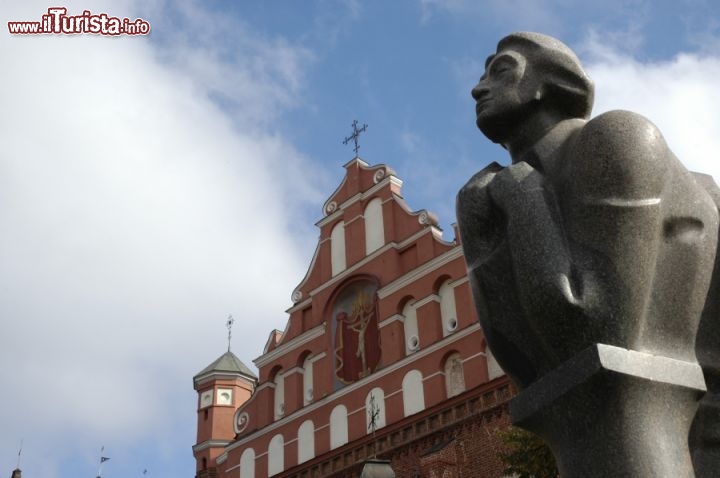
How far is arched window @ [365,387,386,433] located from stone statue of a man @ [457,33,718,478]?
1654 cm

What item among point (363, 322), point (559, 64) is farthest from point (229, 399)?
point (559, 64)

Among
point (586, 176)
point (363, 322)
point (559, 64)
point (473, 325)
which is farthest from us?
point (363, 322)

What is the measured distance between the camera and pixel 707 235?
3307 mm

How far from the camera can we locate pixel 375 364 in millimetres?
21000

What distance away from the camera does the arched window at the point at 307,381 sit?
22.4 m

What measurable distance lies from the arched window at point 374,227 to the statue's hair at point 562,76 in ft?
60.9

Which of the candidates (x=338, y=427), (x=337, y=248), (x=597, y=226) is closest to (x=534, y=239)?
(x=597, y=226)

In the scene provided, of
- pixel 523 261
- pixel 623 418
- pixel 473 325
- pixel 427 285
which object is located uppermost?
pixel 427 285

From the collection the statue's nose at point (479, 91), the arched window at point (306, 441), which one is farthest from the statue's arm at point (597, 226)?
the arched window at point (306, 441)

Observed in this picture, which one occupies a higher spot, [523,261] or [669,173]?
[669,173]

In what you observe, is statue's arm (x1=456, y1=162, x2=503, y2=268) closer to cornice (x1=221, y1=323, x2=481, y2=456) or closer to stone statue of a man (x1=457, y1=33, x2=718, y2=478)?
stone statue of a man (x1=457, y1=33, x2=718, y2=478)

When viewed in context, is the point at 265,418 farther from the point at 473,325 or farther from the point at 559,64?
the point at 559,64

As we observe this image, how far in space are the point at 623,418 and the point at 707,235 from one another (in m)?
0.76

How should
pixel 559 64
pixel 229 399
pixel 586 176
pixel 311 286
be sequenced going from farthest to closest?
pixel 229 399 < pixel 311 286 < pixel 559 64 < pixel 586 176
